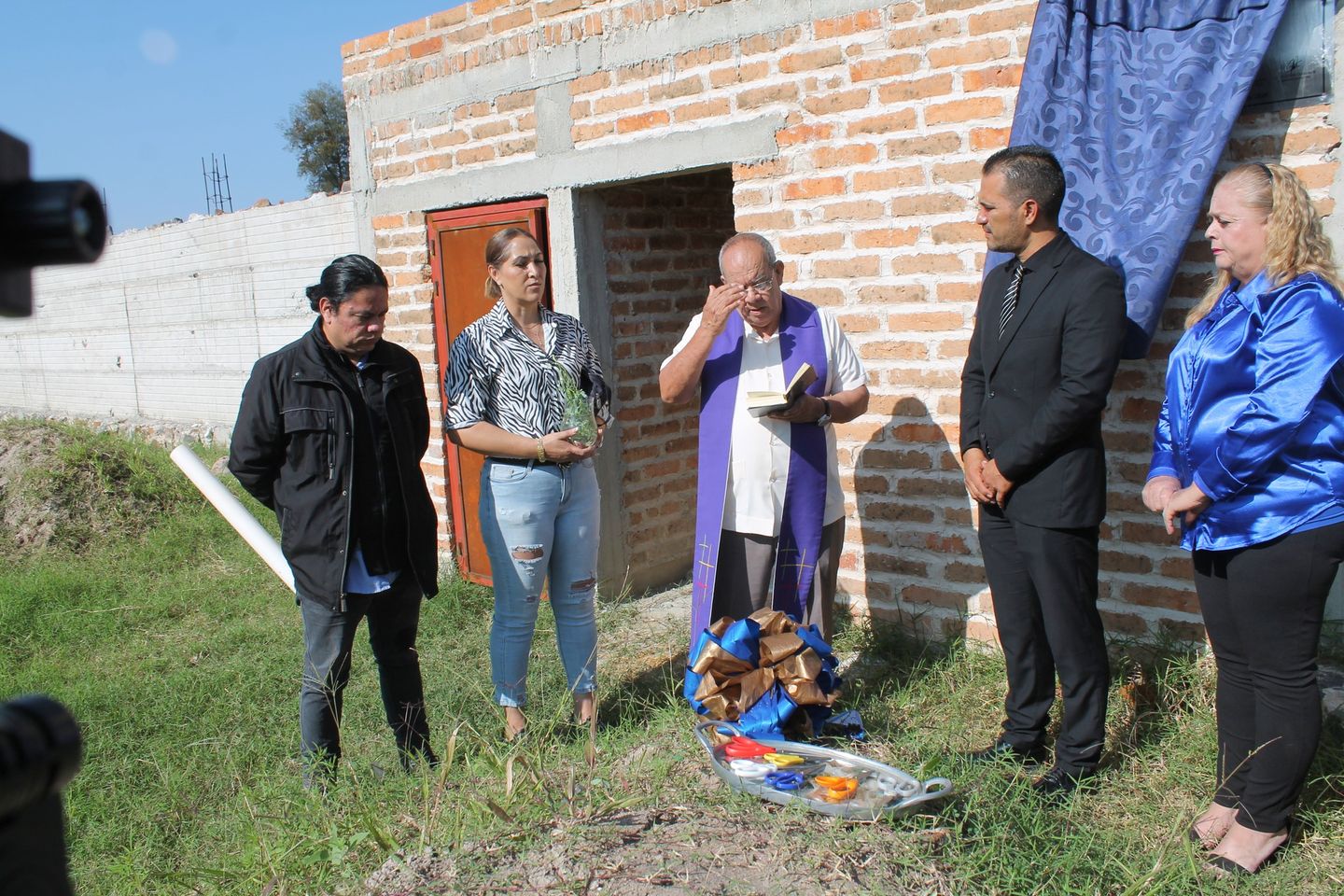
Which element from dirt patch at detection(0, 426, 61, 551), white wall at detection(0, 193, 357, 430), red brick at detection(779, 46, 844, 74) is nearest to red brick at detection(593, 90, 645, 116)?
red brick at detection(779, 46, 844, 74)

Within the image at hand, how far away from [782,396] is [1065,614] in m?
1.15

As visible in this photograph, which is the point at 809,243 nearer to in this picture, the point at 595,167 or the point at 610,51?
the point at 595,167

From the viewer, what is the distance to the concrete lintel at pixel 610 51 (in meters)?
4.54

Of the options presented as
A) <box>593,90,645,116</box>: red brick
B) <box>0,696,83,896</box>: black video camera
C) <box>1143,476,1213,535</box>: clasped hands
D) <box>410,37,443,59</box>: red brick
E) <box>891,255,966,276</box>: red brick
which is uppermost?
<box>410,37,443,59</box>: red brick

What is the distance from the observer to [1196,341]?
288cm

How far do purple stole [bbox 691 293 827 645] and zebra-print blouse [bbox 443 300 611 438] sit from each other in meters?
0.57

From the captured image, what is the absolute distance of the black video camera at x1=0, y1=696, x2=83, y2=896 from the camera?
0.86m

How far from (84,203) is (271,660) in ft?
15.8

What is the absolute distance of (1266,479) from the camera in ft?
8.86

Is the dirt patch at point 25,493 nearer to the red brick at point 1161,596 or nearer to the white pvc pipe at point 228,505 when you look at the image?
the white pvc pipe at point 228,505

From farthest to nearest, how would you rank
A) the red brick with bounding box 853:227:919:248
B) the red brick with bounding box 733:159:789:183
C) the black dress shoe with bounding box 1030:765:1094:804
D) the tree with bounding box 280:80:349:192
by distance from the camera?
1. the tree with bounding box 280:80:349:192
2. the red brick with bounding box 733:159:789:183
3. the red brick with bounding box 853:227:919:248
4. the black dress shoe with bounding box 1030:765:1094:804

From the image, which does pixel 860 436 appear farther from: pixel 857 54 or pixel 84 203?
pixel 84 203

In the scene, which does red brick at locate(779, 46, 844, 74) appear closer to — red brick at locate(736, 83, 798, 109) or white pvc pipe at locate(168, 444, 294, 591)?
red brick at locate(736, 83, 798, 109)

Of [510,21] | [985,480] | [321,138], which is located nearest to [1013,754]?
[985,480]
